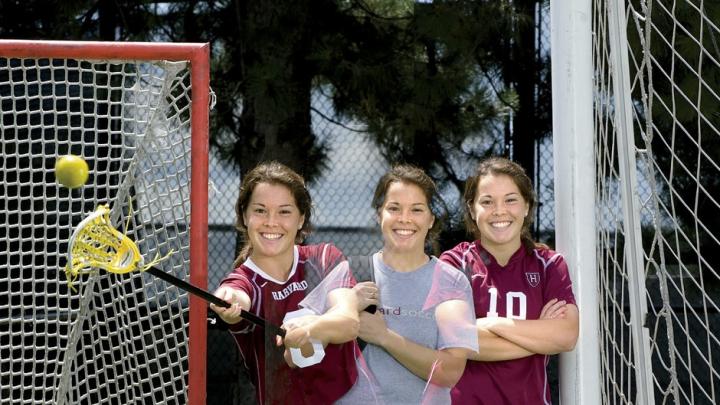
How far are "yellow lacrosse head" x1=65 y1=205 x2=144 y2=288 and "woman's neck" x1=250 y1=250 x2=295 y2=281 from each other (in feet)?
1.45

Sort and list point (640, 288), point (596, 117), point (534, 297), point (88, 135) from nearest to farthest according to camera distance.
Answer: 1. point (640, 288)
2. point (534, 297)
3. point (596, 117)
4. point (88, 135)

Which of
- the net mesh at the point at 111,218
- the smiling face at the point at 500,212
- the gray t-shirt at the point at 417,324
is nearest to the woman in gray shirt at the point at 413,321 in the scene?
the gray t-shirt at the point at 417,324

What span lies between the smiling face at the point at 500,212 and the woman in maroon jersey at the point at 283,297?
433 millimetres

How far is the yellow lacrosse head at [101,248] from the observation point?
88.7 inches

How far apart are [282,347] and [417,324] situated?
329mm

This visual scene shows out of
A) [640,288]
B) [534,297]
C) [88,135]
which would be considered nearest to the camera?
[640,288]

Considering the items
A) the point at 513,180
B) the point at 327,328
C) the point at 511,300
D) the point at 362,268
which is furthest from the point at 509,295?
the point at 327,328

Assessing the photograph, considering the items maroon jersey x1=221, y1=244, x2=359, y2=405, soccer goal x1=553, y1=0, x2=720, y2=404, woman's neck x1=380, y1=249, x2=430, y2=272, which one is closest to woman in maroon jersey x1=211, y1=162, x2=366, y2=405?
maroon jersey x1=221, y1=244, x2=359, y2=405

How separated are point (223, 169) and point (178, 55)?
2.58 meters

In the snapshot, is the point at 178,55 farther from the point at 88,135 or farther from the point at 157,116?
the point at 88,135

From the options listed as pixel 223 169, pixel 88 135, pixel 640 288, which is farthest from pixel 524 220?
pixel 223 169

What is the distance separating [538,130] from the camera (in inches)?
206

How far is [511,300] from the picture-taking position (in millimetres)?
2754

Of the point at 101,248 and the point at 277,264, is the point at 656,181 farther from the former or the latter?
the point at 101,248
